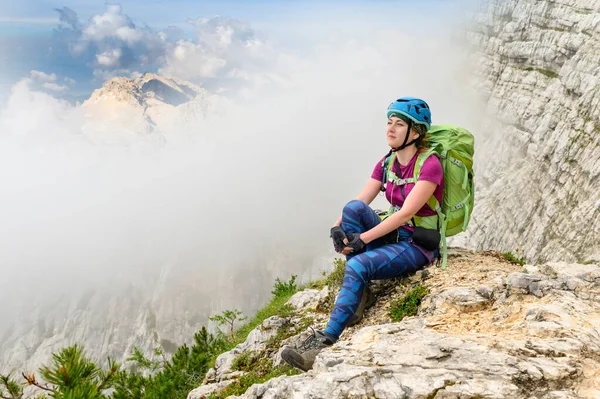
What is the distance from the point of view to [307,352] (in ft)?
19.8

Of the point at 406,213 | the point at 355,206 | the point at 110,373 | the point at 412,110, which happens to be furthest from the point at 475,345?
the point at 110,373

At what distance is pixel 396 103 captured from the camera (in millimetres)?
7027

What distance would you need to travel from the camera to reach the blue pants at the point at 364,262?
6598 millimetres

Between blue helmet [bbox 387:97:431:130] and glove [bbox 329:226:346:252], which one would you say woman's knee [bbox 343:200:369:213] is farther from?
blue helmet [bbox 387:97:431:130]

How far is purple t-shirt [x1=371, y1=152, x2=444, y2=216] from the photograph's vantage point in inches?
262

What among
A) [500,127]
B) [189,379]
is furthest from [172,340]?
[189,379]

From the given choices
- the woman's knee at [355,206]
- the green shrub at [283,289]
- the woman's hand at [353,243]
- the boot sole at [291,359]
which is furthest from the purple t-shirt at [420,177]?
the green shrub at [283,289]

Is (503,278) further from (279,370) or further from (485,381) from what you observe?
(279,370)

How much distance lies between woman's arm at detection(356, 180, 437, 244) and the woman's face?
90 centimetres

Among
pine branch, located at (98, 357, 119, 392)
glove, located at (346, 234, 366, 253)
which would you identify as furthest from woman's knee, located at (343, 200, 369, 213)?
pine branch, located at (98, 357, 119, 392)

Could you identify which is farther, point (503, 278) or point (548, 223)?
point (548, 223)

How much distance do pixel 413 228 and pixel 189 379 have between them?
8249 mm

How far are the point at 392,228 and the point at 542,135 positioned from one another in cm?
6243

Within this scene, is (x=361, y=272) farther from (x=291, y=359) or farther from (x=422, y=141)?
(x=422, y=141)
